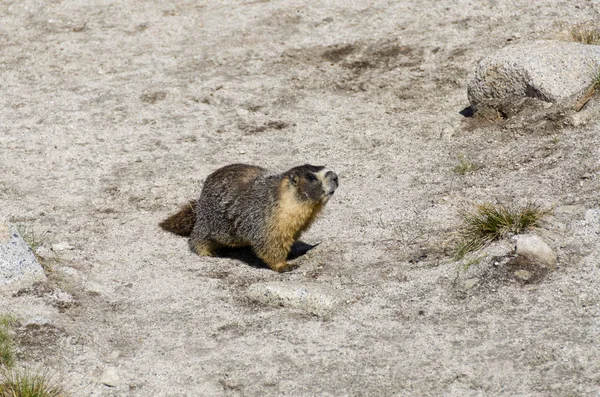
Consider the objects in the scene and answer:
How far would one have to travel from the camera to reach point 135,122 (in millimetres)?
12289

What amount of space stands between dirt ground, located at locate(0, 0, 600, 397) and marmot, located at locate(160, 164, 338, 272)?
28 cm

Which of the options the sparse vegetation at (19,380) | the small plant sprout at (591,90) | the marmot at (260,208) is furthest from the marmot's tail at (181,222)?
the small plant sprout at (591,90)

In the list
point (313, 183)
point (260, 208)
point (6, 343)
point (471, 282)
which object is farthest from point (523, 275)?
point (6, 343)

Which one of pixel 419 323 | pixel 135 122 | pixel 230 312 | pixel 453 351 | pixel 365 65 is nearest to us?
pixel 453 351

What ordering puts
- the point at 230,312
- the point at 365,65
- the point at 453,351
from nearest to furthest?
the point at 453,351, the point at 230,312, the point at 365,65

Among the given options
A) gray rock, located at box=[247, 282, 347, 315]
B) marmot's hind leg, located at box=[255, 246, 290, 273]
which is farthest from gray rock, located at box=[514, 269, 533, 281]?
marmot's hind leg, located at box=[255, 246, 290, 273]

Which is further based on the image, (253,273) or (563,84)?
(563,84)

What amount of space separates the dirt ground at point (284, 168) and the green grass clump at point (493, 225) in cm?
21

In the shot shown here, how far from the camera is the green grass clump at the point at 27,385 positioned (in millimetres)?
6086

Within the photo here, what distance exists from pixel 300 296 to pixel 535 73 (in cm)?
510

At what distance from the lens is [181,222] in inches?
388

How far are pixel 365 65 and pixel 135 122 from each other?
3664 millimetres

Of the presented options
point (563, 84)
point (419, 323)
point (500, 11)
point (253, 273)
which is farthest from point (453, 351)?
point (500, 11)

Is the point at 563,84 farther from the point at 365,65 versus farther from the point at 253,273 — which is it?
the point at 253,273
